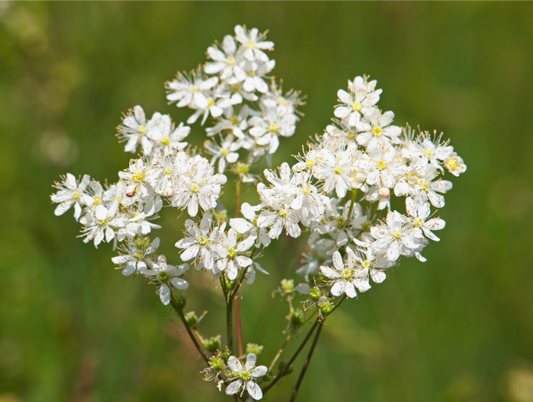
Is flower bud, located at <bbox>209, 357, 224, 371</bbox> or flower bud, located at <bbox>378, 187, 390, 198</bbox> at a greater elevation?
flower bud, located at <bbox>378, 187, 390, 198</bbox>

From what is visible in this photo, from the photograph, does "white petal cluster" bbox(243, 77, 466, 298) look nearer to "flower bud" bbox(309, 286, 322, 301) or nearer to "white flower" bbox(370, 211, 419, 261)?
"white flower" bbox(370, 211, 419, 261)

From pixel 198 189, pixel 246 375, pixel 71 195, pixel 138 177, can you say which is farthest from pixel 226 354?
pixel 71 195

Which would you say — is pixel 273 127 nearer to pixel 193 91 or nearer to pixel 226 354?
pixel 193 91

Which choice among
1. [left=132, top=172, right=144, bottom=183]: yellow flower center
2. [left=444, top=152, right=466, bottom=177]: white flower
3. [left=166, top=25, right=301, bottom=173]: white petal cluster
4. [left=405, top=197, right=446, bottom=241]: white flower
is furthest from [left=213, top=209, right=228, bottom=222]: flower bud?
[left=444, top=152, right=466, bottom=177]: white flower

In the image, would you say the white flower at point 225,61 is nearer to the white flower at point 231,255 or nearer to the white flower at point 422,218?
the white flower at point 231,255

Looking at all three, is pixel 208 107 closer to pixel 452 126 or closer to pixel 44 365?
pixel 44 365

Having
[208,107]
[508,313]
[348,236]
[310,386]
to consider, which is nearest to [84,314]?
[310,386]
